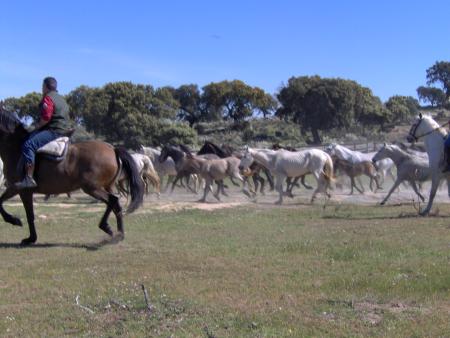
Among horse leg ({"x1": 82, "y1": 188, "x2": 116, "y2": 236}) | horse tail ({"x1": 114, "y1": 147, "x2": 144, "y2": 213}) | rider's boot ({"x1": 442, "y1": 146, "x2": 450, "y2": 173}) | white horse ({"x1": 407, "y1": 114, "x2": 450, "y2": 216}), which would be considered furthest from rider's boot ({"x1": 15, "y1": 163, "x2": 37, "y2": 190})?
white horse ({"x1": 407, "y1": 114, "x2": 450, "y2": 216})

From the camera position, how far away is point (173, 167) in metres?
25.5

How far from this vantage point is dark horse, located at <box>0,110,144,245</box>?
1076cm

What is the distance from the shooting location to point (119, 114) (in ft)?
184

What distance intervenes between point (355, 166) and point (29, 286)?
1862 centimetres

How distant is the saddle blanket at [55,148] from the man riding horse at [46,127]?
0.19ft

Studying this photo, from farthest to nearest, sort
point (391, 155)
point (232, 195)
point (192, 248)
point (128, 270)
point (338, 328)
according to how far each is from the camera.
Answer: point (232, 195)
point (391, 155)
point (192, 248)
point (128, 270)
point (338, 328)

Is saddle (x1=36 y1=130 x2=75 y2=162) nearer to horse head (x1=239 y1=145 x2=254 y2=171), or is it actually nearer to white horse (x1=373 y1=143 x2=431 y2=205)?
white horse (x1=373 y1=143 x2=431 y2=205)

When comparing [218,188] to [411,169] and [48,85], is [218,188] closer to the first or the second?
[411,169]

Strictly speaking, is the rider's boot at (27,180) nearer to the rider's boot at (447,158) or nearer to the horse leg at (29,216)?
the horse leg at (29,216)

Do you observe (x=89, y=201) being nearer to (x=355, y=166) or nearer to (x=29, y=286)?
(x=355, y=166)

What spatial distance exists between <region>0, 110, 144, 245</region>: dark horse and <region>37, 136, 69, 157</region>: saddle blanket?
0.60ft

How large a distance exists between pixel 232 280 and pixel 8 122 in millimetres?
5170

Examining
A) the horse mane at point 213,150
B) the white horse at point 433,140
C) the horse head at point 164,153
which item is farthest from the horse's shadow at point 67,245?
the horse mane at point 213,150

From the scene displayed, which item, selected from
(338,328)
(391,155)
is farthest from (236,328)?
(391,155)
